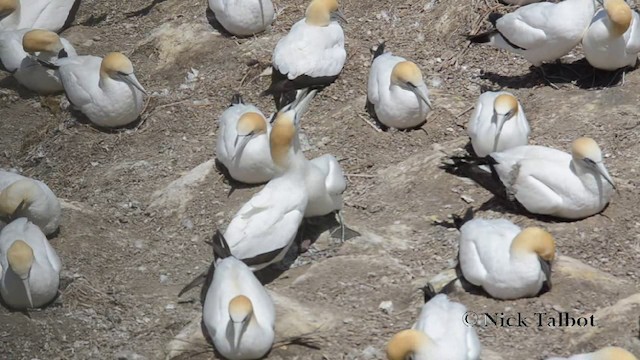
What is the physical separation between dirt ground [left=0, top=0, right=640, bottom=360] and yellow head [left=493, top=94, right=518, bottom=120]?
450 mm

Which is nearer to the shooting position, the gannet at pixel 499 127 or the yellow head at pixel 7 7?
the gannet at pixel 499 127

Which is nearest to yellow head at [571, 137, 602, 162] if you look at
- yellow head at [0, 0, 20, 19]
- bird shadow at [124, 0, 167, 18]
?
bird shadow at [124, 0, 167, 18]

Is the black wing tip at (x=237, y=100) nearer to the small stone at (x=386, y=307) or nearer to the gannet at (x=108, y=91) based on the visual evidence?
the gannet at (x=108, y=91)

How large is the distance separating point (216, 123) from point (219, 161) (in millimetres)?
855

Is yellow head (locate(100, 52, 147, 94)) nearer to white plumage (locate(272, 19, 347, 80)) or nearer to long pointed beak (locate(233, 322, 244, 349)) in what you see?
white plumage (locate(272, 19, 347, 80))

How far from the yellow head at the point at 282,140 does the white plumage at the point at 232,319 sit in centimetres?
101

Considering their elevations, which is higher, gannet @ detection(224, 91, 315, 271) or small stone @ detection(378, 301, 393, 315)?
gannet @ detection(224, 91, 315, 271)

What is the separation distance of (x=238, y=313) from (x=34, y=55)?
4711 millimetres

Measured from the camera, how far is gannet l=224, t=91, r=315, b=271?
24.6 ft

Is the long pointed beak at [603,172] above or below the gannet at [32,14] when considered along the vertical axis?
above

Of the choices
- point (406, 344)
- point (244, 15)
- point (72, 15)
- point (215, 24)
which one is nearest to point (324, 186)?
point (406, 344)

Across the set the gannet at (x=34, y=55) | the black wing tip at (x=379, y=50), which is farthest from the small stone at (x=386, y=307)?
the gannet at (x=34, y=55)

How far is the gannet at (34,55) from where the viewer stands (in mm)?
10297

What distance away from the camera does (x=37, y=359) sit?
7.01m
